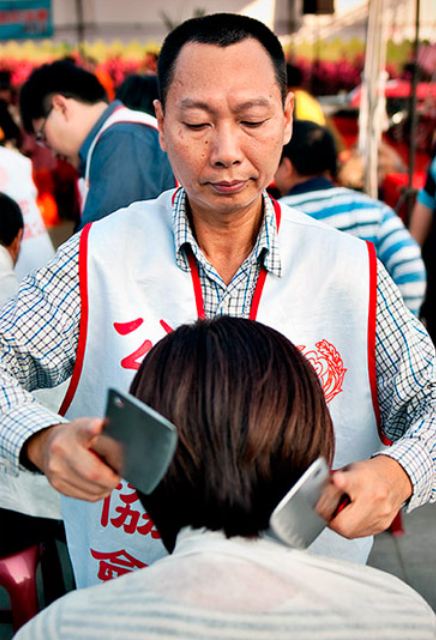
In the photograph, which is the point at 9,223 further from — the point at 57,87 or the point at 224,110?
the point at 224,110

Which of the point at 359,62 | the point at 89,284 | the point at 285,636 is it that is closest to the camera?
the point at 285,636

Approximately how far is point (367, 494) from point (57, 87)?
7.76 feet

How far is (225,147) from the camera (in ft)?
4.85

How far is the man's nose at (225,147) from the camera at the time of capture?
1479mm

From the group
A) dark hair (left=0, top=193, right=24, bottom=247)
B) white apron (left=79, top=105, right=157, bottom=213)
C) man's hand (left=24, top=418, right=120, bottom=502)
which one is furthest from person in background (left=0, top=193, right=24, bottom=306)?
man's hand (left=24, top=418, right=120, bottom=502)

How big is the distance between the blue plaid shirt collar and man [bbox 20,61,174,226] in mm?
1211

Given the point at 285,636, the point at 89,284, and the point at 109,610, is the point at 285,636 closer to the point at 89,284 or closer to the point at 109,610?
the point at 109,610

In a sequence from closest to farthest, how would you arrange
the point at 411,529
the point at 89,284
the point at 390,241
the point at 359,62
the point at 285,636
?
the point at 285,636 → the point at 89,284 → the point at 390,241 → the point at 411,529 → the point at 359,62

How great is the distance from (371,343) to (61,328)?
21.1 inches

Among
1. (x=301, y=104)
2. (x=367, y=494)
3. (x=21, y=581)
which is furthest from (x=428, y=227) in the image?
(x=367, y=494)

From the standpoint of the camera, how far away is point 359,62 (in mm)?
13055

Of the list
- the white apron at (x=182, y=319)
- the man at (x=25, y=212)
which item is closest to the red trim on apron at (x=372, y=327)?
the white apron at (x=182, y=319)

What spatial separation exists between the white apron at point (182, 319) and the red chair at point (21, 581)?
82 cm

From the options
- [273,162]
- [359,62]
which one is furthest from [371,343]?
[359,62]
